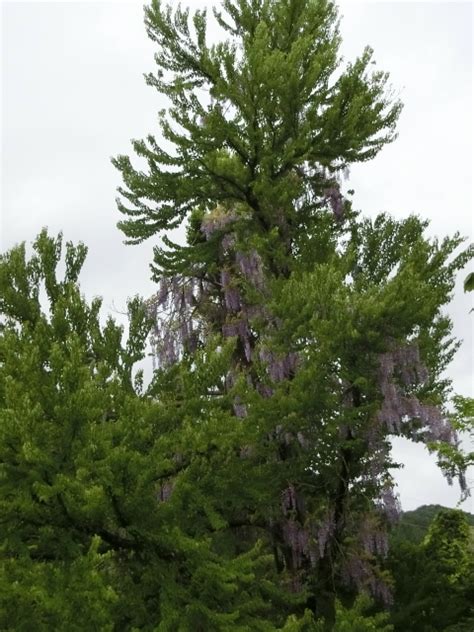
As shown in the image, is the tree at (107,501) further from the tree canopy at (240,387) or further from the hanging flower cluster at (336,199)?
the hanging flower cluster at (336,199)

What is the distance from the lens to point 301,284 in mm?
9391

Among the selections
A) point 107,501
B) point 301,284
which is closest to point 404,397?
point 301,284

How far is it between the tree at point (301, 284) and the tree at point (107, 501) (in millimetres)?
1115

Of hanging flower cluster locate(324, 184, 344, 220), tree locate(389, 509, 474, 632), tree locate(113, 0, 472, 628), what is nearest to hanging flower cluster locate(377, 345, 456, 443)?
tree locate(113, 0, 472, 628)

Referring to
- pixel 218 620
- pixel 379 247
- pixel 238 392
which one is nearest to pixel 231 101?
pixel 379 247

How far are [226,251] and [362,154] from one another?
3.31 metres

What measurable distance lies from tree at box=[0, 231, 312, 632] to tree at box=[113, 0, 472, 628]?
1.11 metres

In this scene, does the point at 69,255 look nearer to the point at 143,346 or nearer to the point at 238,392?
the point at 143,346

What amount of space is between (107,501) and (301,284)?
3.93 metres

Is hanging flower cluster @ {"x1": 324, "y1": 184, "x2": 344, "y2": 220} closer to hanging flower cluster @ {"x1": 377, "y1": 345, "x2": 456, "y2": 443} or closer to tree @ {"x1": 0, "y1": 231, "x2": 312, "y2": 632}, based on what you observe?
hanging flower cluster @ {"x1": 377, "y1": 345, "x2": 456, "y2": 443}

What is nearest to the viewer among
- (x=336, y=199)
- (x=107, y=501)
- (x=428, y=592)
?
(x=107, y=501)

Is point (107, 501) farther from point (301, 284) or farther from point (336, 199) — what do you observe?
point (336, 199)

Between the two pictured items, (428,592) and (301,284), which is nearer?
(301,284)

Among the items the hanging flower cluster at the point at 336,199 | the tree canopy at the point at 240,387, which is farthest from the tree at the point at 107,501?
the hanging flower cluster at the point at 336,199
